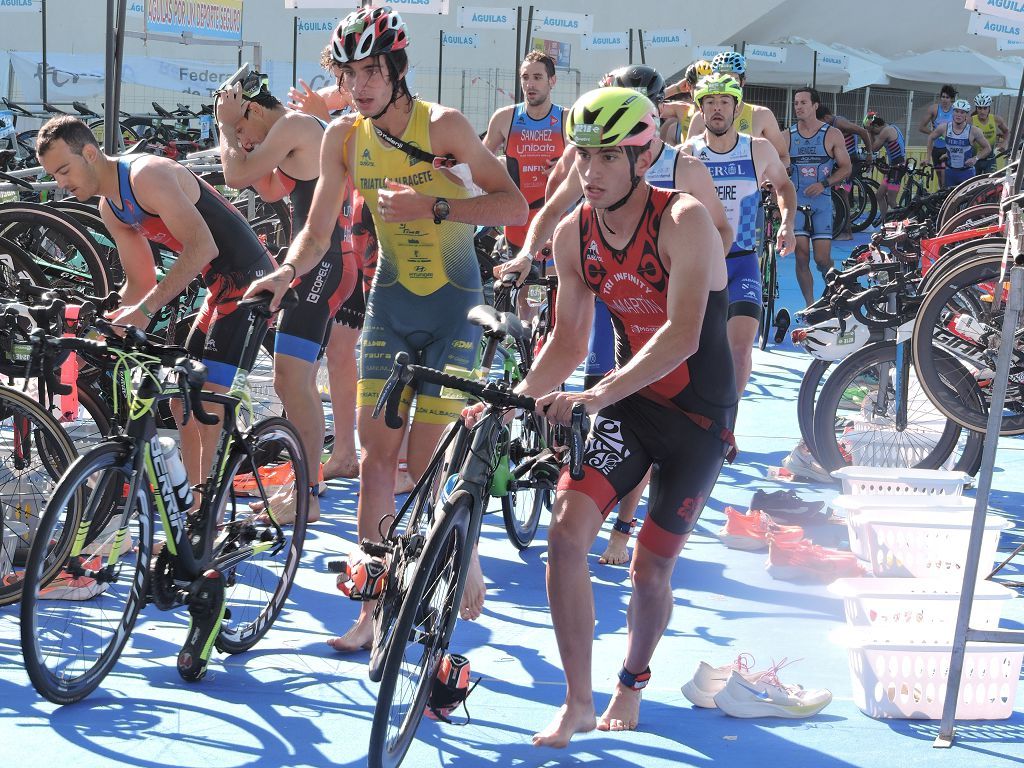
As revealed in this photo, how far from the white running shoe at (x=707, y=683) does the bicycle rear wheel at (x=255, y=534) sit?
1.46 metres

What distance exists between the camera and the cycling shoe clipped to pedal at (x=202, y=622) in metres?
3.92

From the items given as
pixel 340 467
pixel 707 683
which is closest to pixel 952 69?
pixel 340 467

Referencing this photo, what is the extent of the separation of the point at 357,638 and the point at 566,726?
1.04 m

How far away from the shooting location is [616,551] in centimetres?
551

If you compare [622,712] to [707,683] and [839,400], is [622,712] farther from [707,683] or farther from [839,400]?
[839,400]

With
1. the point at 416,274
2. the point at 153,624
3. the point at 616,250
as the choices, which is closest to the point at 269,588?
the point at 153,624

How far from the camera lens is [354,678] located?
4148mm

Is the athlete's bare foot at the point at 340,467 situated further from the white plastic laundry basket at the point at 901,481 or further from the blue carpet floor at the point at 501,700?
the white plastic laundry basket at the point at 901,481

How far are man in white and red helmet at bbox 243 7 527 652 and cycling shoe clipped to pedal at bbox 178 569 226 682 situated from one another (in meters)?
0.50

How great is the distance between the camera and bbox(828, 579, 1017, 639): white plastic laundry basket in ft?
13.5

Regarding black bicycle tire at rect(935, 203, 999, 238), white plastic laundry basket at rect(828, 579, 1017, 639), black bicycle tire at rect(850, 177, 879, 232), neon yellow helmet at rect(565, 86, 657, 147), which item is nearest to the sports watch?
neon yellow helmet at rect(565, 86, 657, 147)

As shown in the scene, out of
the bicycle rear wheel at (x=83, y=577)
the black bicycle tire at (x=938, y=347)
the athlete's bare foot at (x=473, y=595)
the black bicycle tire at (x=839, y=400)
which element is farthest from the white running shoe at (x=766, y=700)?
the black bicycle tire at (x=839, y=400)

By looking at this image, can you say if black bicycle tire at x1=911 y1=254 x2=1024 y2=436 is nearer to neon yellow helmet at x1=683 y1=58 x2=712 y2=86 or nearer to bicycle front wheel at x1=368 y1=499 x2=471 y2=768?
neon yellow helmet at x1=683 y1=58 x2=712 y2=86

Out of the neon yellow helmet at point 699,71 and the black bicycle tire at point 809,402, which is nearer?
the black bicycle tire at point 809,402
